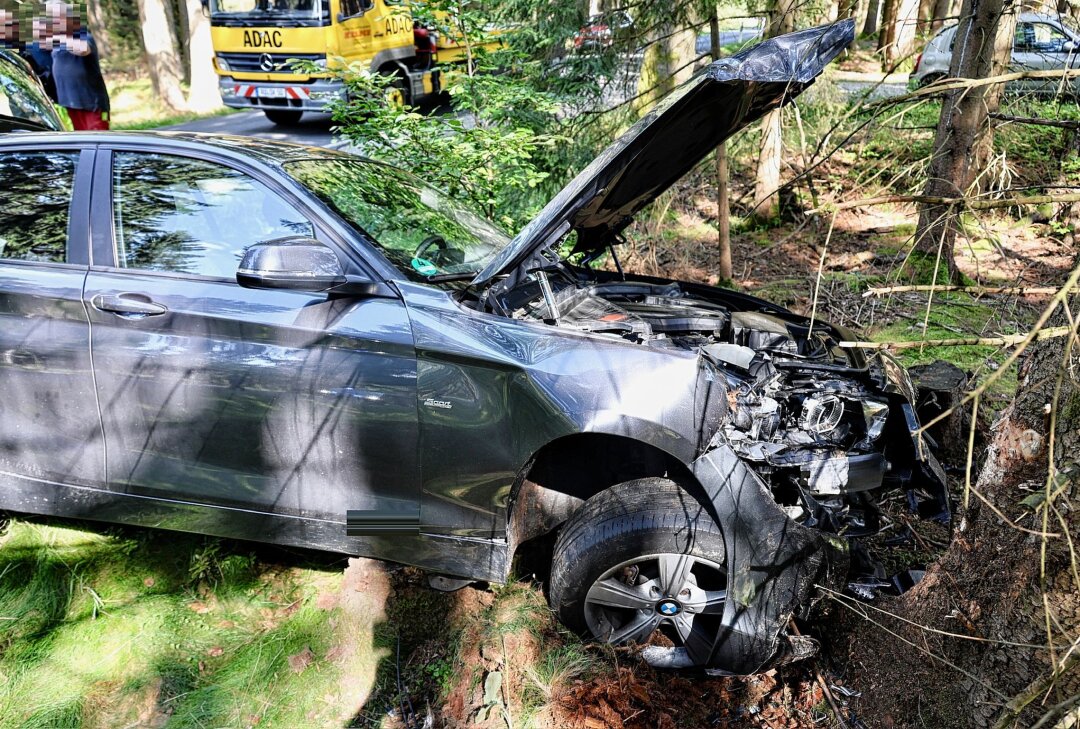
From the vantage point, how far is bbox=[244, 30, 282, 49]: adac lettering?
11.9 metres

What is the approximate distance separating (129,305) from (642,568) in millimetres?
2196

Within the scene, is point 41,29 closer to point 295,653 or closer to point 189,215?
point 189,215

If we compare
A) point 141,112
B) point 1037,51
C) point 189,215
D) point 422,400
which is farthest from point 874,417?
point 141,112

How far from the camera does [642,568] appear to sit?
9.55 feet

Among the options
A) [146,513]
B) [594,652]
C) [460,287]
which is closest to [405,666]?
[594,652]

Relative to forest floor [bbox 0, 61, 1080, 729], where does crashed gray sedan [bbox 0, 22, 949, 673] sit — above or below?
above

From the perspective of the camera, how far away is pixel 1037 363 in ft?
7.36

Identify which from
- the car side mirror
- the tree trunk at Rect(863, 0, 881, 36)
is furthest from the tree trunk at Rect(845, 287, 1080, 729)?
the tree trunk at Rect(863, 0, 881, 36)

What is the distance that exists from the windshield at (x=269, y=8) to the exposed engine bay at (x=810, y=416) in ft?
33.6

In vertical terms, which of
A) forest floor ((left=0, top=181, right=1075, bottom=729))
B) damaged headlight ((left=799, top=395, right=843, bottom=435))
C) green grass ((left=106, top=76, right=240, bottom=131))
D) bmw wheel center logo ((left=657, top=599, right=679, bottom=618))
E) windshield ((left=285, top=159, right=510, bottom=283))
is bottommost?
forest floor ((left=0, top=181, right=1075, bottom=729))

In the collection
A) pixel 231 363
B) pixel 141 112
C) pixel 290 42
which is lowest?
pixel 141 112

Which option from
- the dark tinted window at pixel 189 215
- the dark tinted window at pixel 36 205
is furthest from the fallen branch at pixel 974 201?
the dark tinted window at pixel 36 205

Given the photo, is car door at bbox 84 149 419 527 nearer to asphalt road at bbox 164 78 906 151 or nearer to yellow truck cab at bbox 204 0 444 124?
asphalt road at bbox 164 78 906 151

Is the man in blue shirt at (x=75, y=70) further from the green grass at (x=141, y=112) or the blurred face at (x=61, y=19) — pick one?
the green grass at (x=141, y=112)
